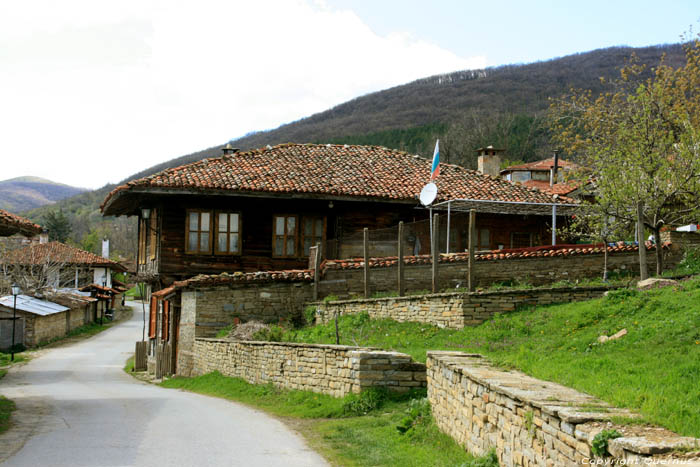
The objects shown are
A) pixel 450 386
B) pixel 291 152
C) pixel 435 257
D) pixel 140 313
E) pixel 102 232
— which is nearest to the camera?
pixel 450 386

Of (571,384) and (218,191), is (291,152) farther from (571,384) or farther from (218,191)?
(571,384)

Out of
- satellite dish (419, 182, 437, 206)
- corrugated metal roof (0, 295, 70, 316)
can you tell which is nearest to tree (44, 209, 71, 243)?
corrugated metal roof (0, 295, 70, 316)

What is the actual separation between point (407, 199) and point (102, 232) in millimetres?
90372

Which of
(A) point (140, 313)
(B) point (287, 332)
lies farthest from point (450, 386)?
(A) point (140, 313)

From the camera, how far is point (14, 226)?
15727mm

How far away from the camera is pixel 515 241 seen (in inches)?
1022

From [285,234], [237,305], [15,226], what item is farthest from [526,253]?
[15,226]

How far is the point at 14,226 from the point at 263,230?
10105 mm

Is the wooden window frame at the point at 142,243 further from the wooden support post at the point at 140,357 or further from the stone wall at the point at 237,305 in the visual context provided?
the stone wall at the point at 237,305

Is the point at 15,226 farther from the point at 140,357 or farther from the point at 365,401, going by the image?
the point at 140,357

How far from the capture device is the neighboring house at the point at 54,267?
4525 centimetres

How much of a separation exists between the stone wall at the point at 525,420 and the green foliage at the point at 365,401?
213 cm

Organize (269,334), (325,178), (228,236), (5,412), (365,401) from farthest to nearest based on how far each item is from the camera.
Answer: (325,178)
(228,236)
(269,334)
(5,412)
(365,401)

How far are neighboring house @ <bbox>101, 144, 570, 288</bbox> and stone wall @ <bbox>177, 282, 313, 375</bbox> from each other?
2.49 meters
